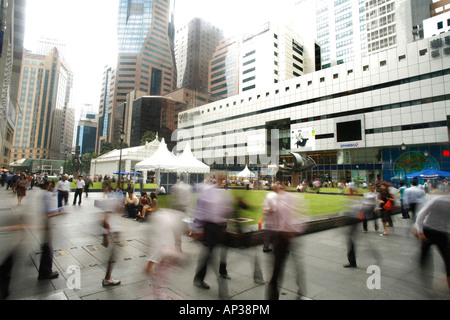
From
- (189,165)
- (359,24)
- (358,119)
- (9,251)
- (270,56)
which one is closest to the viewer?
(9,251)

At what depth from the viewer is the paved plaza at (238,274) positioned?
11.5 ft

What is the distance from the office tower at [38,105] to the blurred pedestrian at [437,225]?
126776 millimetres

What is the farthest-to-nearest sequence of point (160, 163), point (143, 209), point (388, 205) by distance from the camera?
point (160, 163)
point (143, 209)
point (388, 205)

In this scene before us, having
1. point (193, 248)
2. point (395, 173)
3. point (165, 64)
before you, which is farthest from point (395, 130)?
point (193, 248)

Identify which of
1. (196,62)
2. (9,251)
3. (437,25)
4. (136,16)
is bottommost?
(9,251)

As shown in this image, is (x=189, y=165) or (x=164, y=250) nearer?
(x=164, y=250)

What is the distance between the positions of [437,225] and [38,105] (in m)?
148

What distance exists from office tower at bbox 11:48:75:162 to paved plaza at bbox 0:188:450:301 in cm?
12159

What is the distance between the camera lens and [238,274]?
14.3ft

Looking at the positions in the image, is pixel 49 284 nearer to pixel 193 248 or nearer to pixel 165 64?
pixel 193 248

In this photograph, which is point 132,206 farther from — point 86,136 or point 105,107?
point 86,136

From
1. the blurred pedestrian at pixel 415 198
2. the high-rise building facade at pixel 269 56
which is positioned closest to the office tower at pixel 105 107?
the high-rise building facade at pixel 269 56

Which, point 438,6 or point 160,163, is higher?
point 438,6

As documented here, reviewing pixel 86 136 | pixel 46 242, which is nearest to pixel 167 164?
pixel 46 242
